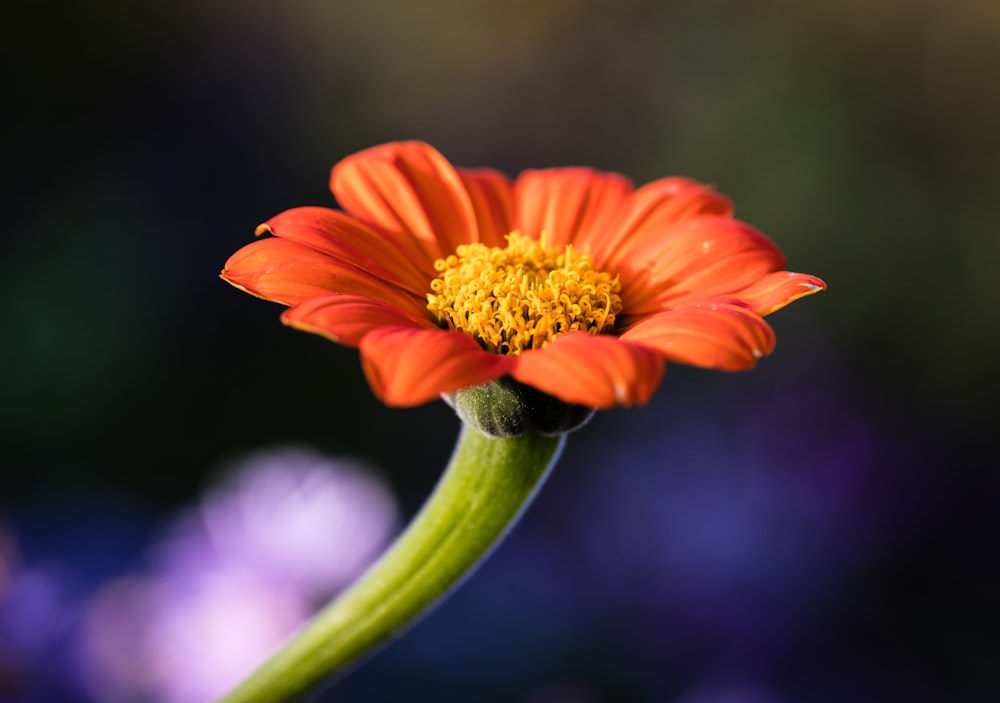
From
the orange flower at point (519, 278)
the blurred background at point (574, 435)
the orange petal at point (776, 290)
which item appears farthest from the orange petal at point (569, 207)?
the blurred background at point (574, 435)

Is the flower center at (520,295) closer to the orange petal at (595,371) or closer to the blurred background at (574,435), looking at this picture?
the orange petal at (595,371)

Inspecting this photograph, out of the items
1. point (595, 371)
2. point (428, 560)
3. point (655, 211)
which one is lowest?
point (428, 560)

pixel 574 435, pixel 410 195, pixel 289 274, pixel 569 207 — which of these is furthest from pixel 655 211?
pixel 574 435

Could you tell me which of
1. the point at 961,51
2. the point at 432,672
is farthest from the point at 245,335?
the point at 961,51

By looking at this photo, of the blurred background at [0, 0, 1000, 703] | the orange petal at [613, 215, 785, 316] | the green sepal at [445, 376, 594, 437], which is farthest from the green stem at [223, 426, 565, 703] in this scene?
the blurred background at [0, 0, 1000, 703]

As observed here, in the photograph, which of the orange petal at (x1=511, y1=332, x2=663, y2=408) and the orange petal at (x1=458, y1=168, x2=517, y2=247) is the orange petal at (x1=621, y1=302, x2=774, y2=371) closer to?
the orange petal at (x1=511, y1=332, x2=663, y2=408)

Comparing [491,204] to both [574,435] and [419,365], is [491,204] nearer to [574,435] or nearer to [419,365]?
[419,365]
